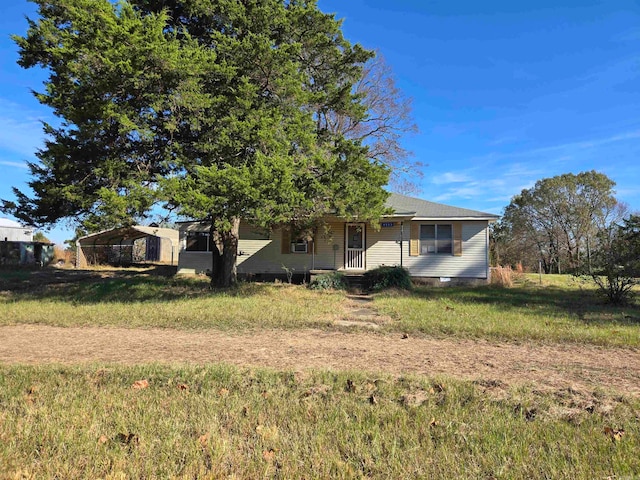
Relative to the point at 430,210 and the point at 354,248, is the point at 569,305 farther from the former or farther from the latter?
the point at 354,248

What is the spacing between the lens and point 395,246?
18.8m

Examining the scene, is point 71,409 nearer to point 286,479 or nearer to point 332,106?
point 286,479

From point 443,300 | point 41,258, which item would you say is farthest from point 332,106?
point 41,258

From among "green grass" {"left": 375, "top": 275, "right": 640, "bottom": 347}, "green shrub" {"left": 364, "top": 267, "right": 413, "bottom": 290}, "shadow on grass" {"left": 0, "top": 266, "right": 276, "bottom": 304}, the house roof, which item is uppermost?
the house roof

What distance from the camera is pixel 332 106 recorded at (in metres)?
13.8

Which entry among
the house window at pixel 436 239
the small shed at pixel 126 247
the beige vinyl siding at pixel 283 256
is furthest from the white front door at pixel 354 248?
the small shed at pixel 126 247

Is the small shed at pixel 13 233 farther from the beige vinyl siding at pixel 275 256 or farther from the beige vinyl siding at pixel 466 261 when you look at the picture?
the beige vinyl siding at pixel 466 261

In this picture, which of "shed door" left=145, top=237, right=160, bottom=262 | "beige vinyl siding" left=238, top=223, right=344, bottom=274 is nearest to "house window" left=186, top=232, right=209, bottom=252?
"beige vinyl siding" left=238, top=223, right=344, bottom=274

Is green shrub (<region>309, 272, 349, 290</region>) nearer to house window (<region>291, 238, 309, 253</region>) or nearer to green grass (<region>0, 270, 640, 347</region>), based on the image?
green grass (<region>0, 270, 640, 347</region>)

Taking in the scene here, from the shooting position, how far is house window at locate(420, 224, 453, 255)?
61.0ft

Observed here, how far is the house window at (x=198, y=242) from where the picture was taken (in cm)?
2086

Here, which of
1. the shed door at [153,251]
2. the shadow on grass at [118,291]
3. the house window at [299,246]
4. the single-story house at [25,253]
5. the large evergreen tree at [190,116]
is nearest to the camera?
the large evergreen tree at [190,116]

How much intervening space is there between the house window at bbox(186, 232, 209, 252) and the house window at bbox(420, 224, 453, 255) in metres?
10.2

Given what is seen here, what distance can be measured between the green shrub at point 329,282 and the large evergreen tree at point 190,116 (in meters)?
3.30
